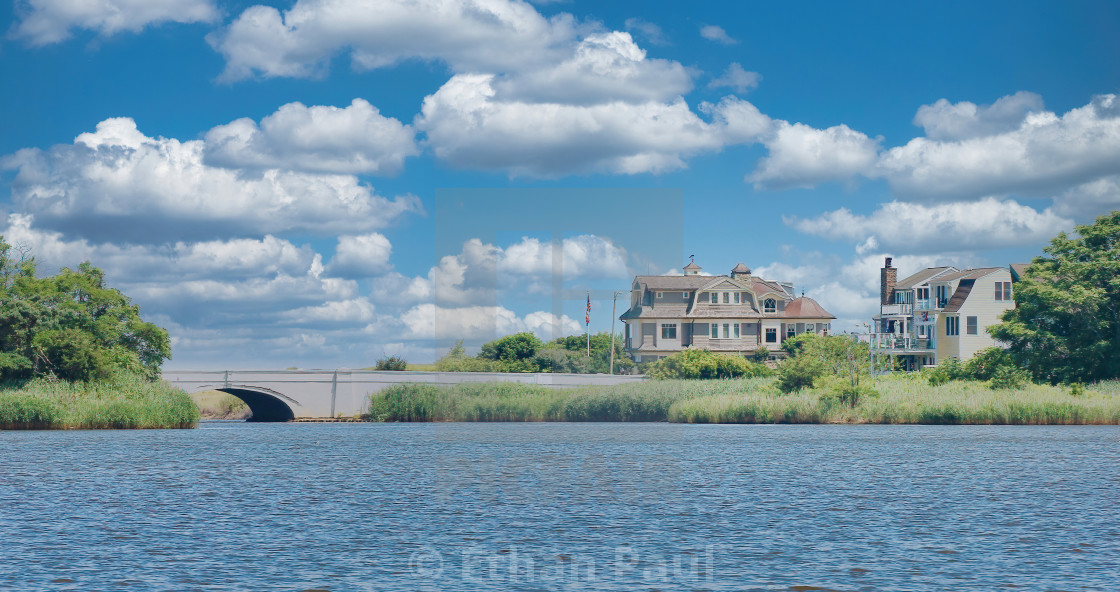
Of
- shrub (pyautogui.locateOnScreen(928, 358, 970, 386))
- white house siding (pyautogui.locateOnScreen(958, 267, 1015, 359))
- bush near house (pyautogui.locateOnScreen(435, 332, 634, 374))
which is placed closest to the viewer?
shrub (pyautogui.locateOnScreen(928, 358, 970, 386))

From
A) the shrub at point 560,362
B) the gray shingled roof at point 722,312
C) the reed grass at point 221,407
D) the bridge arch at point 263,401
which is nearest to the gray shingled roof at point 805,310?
the gray shingled roof at point 722,312

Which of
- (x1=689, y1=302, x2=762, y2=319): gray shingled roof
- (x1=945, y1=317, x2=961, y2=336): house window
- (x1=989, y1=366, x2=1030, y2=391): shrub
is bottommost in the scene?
(x1=989, y1=366, x2=1030, y2=391): shrub

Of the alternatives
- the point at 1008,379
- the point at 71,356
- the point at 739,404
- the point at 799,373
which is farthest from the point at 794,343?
the point at 71,356

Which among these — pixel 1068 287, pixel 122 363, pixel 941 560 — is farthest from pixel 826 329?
pixel 941 560

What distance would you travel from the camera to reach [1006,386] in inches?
2564

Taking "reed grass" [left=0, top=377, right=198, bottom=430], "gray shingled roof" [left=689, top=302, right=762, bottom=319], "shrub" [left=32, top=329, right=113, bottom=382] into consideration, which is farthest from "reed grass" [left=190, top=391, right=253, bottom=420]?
"gray shingled roof" [left=689, top=302, right=762, bottom=319]

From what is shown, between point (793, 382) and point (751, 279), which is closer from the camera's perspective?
point (793, 382)

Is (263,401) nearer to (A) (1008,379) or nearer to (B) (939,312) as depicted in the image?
(A) (1008,379)

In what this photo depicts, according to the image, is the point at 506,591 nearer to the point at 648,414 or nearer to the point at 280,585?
the point at 280,585

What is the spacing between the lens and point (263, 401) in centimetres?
8838

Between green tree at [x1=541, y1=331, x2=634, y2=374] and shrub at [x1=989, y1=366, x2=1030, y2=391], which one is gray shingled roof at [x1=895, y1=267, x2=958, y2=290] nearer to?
green tree at [x1=541, y1=331, x2=634, y2=374]

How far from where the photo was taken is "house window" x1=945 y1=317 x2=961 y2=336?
3784 inches

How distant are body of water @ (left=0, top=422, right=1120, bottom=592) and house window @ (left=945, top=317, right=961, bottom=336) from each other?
5044 centimetres

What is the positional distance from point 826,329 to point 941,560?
89778 millimetres
